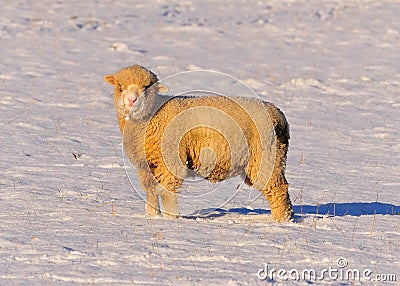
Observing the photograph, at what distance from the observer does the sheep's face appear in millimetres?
6434

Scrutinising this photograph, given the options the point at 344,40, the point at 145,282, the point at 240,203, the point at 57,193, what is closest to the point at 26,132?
the point at 57,193

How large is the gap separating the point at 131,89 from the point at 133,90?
21 millimetres

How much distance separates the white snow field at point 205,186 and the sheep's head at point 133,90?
0.94 m

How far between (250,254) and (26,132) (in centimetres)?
520

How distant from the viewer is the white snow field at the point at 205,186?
548 centimetres

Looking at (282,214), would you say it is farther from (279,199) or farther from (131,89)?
(131,89)

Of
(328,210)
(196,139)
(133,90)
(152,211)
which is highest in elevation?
(133,90)

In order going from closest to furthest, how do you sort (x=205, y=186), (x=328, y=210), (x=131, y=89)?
(x=131, y=89)
(x=328, y=210)
(x=205, y=186)

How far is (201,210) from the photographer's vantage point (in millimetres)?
7129

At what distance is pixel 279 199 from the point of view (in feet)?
21.8

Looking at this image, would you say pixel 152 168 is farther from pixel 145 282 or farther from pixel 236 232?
pixel 145 282

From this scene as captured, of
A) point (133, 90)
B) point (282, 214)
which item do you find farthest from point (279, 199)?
point (133, 90)

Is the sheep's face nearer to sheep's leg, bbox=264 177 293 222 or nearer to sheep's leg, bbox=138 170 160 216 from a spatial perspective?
sheep's leg, bbox=138 170 160 216

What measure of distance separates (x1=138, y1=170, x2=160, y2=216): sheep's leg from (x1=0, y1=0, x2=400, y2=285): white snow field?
134 millimetres
